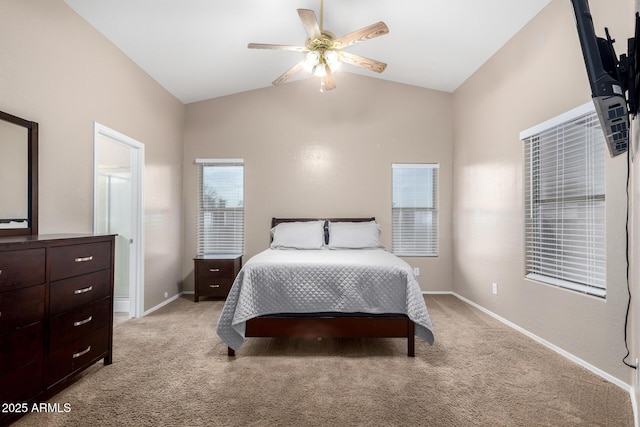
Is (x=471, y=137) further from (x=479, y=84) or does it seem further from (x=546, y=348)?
(x=546, y=348)

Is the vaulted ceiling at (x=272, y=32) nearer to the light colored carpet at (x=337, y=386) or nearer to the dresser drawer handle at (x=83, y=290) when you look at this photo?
the dresser drawer handle at (x=83, y=290)

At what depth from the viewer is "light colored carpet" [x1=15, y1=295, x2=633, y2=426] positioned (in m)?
1.76

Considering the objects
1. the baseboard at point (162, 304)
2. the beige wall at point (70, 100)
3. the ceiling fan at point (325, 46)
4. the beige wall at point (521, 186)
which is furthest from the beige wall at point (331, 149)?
the ceiling fan at point (325, 46)

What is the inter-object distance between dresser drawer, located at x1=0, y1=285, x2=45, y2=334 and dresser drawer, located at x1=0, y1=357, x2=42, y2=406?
228 mm

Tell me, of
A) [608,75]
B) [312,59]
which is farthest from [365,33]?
[608,75]

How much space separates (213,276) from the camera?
4.21 metres

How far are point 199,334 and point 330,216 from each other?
2.36 m

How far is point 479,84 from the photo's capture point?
12.8 ft

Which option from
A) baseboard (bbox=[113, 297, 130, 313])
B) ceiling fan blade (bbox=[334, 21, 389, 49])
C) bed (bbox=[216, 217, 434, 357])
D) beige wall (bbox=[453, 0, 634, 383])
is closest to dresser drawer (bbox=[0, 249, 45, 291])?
bed (bbox=[216, 217, 434, 357])

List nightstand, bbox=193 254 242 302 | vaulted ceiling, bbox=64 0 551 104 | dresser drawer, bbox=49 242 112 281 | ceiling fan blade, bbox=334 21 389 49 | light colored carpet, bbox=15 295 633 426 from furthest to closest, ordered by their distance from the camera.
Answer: nightstand, bbox=193 254 242 302 → vaulted ceiling, bbox=64 0 551 104 → ceiling fan blade, bbox=334 21 389 49 → dresser drawer, bbox=49 242 112 281 → light colored carpet, bbox=15 295 633 426

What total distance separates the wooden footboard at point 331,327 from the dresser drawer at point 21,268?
4.51 ft

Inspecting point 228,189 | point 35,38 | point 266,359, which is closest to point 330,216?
point 228,189

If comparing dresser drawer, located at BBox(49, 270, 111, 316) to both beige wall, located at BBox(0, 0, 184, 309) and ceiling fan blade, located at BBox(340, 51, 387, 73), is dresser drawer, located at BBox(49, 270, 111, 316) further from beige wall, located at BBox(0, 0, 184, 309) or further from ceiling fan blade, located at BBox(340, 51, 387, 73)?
ceiling fan blade, located at BBox(340, 51, 387, 73)

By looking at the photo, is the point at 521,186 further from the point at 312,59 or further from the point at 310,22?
the point at 310,22
